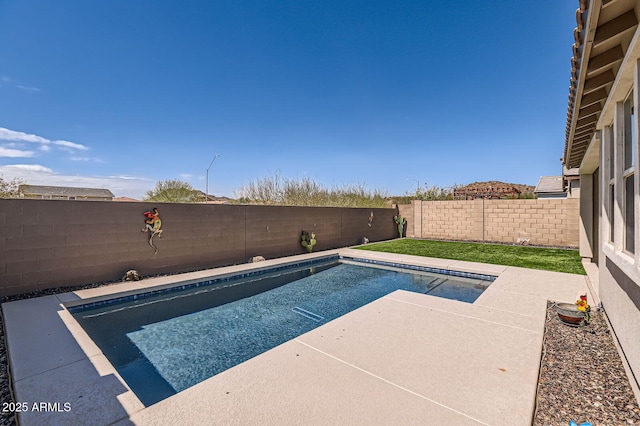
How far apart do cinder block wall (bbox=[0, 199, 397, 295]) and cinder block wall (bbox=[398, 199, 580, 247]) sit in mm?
7503

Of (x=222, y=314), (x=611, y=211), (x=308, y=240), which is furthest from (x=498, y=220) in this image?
(x=222, y=314)

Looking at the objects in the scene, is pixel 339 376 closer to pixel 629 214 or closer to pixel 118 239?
pixel 629 214

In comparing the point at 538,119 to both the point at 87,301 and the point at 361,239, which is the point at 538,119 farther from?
the point at 87,301

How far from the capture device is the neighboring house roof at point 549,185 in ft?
77.6

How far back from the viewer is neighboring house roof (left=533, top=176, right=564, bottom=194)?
23.6m

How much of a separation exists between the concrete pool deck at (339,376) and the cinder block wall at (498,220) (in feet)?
30.9

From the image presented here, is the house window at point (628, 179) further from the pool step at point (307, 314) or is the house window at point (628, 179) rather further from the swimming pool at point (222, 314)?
the pool step at point (307, 314)

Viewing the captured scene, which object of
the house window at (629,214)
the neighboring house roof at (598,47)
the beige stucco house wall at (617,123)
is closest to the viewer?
the neighboring house roof at (598,47)

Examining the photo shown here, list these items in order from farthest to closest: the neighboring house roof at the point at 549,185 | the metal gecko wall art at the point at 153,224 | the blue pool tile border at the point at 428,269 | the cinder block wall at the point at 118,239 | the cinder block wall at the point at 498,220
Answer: the neighboring house roof at the point at 549,185
the cinder block wall at the point at 498,220
the blue pool tile border at the point at 428,269
the metal gecko wall art at the point at 153,224
the cinder block wall at the point at 118,239

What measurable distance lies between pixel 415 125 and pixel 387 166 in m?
4.72

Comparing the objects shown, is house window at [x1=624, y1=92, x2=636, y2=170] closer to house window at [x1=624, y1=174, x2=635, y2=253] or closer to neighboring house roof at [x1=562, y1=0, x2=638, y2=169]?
house window at [x1=624, y1=174, x2=635, y2=253]

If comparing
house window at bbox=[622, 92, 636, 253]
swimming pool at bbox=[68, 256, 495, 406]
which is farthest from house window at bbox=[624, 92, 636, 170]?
swimming pool at bbox=[68, 256, 495, 406]

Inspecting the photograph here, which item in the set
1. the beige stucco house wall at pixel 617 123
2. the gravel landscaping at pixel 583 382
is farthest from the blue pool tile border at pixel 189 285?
the beige stucco house wall at pixel 617 123

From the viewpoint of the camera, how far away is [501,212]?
41.3ft
